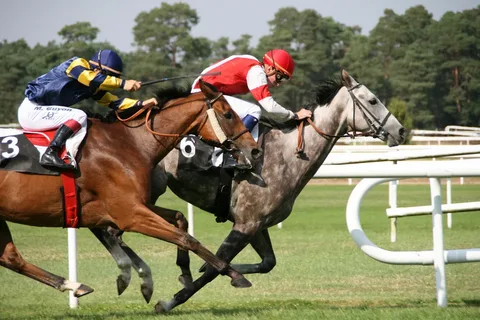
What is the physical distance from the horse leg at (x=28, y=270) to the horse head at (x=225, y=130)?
1468mm

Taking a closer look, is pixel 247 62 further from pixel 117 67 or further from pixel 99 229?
pixel 99 229

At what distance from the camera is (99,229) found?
24.0 ft

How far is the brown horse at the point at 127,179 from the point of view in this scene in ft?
21.0

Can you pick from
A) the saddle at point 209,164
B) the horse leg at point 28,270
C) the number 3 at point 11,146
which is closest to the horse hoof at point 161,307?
the horse leg at point 28,270

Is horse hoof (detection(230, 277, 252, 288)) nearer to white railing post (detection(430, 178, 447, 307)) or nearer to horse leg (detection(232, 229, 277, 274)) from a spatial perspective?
horse leg (detection(232, 229, 277, 274))

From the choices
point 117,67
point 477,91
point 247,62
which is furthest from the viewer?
Answer: point 477,91

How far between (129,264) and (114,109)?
1.24 metres

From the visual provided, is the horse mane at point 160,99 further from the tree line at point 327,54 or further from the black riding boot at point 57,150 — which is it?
the tree line at point 327,54

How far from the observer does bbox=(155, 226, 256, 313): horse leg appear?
6824 millimetres

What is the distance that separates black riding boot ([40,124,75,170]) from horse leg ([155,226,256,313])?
133cm

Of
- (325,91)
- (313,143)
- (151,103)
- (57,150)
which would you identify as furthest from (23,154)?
(325,91)

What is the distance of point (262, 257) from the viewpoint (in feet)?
24.6

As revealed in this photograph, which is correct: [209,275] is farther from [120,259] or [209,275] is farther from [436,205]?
[436,205]

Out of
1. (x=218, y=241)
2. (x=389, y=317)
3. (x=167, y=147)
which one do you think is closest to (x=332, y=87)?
(x=167, y=147)
